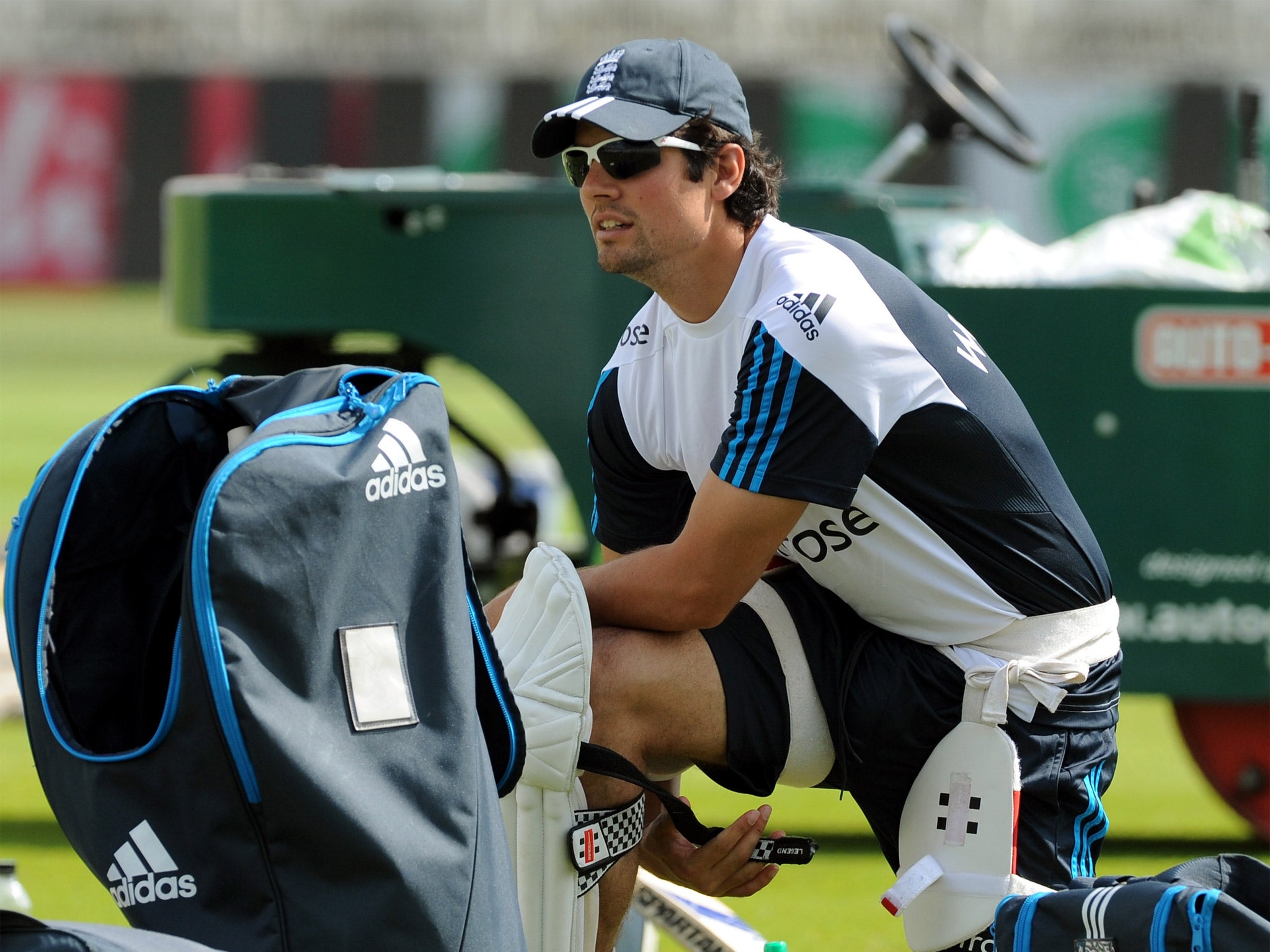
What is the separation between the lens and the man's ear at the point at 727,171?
275 cm

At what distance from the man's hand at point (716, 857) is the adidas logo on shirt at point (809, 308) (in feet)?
2.13

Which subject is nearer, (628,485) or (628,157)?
(628,157)

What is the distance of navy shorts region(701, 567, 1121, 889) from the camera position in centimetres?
258

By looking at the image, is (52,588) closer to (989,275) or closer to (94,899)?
(94,899)

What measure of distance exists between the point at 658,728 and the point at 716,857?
227 millimetres

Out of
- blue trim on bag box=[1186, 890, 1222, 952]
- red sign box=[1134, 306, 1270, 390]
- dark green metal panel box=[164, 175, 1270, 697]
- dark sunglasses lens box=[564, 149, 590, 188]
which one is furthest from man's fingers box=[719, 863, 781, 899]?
red sign box=[1134, 306, 1270, 390]

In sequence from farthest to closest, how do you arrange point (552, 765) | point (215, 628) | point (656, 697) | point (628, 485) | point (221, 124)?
1. point (221, 124)
2. point (628, 485)
3. point (656, 697)
4. point (552, 765)
5. point (215, 628)

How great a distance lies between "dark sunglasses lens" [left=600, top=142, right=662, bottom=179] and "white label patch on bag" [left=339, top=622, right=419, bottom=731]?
3.10ft

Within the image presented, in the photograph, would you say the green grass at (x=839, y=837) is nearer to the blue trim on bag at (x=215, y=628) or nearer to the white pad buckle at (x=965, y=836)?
the white pad buckle at (x=965, y=836)

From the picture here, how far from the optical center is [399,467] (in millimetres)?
2020

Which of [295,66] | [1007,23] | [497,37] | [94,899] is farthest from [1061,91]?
[94,899]

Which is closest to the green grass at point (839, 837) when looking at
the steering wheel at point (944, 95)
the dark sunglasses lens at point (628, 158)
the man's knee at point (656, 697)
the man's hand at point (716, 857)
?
the man's hand at point (716, 857)

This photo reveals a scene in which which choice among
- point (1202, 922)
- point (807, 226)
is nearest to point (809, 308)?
point (1202, 922)

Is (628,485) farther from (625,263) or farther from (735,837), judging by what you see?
(735,837)
